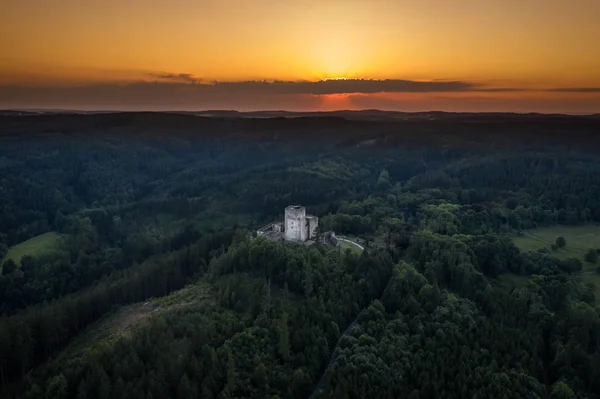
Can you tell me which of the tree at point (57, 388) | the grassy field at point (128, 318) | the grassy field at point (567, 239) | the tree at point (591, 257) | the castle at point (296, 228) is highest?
the castle at point (296, 228)

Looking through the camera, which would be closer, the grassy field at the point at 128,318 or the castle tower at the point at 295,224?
the grassy field at the point at 128,318

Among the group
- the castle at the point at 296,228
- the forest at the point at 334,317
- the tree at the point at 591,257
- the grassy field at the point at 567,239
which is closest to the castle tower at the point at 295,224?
the castle at the point at 296,228

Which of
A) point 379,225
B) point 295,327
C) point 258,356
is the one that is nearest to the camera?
point 258,356

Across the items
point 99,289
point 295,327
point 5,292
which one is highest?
point 295,327

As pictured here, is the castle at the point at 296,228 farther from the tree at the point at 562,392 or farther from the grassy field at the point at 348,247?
the tree at the point at 562,392

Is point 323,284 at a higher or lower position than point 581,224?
higher

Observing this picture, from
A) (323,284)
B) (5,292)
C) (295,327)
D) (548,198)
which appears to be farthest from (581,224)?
(5,292)

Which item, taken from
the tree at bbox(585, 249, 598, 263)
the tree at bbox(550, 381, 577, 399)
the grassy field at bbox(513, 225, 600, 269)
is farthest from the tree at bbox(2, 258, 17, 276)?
the tree at bbox(585, 249, 598, 263)

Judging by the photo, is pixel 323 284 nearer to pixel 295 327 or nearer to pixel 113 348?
pixel 295 327
